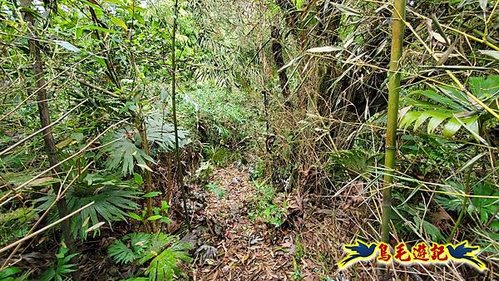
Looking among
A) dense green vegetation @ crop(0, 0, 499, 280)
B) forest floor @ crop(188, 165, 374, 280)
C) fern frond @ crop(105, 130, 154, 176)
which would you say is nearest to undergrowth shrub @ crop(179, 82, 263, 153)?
dense green vegetation @ crop(0, 0, 499, 280)

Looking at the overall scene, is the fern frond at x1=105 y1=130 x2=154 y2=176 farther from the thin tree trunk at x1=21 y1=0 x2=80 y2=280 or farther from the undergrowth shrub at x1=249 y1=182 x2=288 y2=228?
the undergrowth shrub at x1=249 y1=182 x2=288 y2=228

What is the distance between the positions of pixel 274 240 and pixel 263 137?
117 centimetres

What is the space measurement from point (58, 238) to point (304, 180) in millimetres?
1585

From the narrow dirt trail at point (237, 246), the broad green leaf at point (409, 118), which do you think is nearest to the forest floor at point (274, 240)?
the narrow dirt trail at point (237, 246)

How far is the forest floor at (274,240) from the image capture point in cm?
153

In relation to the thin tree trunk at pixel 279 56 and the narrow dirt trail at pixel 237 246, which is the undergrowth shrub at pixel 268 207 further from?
the thin tree trunk at pixel 279 56

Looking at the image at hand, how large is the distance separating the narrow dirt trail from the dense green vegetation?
0.04 feet

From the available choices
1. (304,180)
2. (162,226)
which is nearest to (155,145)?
(162,226)

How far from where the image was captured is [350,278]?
130 centimetres

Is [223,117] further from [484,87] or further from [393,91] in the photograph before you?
[484,87]

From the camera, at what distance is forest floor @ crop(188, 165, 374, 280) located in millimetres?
1528

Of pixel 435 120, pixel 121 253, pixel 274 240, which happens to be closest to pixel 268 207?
pixel 274 240

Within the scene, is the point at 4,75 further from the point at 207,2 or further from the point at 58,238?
the point at 207,2

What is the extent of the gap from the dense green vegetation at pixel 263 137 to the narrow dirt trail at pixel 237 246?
0.01m
